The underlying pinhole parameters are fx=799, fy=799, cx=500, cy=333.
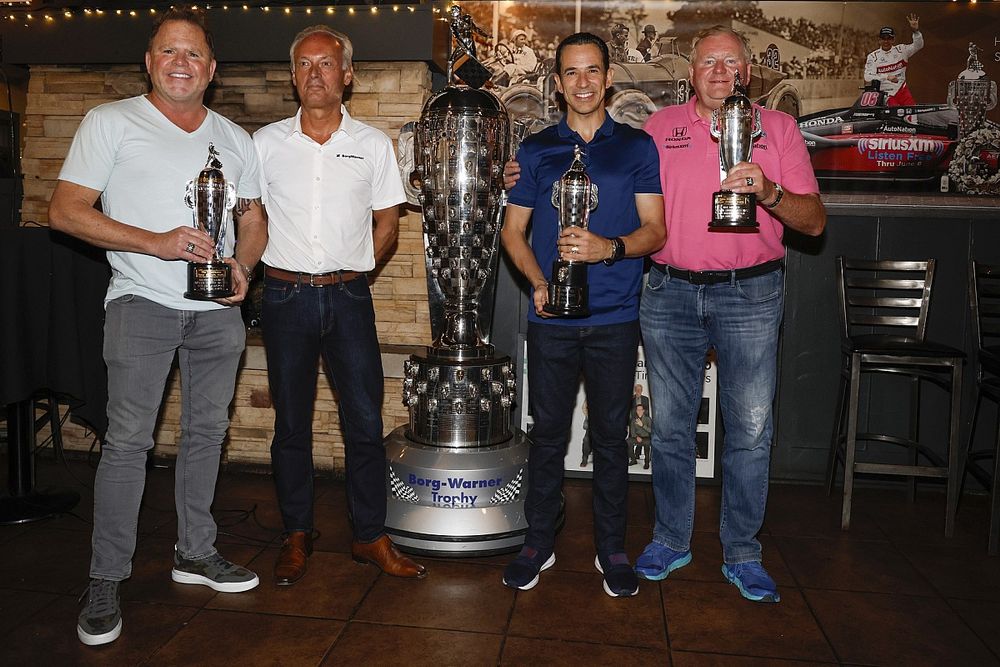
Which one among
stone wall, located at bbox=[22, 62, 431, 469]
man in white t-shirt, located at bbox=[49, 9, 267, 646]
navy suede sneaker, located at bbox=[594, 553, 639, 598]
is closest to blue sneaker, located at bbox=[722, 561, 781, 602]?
navy suede sneaker, located at bbox=[594, 553, 639, 598]

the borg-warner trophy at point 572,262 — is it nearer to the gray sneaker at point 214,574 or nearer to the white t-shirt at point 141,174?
the white t-shirt at point 141,174

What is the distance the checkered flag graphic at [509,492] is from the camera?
2.86 metres

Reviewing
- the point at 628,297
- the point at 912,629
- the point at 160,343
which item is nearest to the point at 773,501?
the point at 912,629

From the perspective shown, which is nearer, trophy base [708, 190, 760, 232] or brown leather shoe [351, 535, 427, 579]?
trophy base [708, 190, 760, 232]

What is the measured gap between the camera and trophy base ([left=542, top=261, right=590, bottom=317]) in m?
2.39

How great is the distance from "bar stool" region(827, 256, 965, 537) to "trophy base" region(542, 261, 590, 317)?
1569 mm

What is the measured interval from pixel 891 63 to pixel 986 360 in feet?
4.77

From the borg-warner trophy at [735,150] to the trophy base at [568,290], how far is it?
430mm

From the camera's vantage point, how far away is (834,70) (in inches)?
148

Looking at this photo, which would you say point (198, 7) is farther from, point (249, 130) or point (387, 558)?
point (387, 558)

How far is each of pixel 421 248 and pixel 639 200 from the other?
4.83 ft

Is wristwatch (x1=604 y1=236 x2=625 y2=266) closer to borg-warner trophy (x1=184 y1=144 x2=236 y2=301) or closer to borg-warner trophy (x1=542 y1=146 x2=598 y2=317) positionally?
borg-warner trophy (x1=542 y1=146 x2=598 y2=317)

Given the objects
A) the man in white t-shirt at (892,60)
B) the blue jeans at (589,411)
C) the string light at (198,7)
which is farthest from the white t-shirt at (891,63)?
the blue jeans at (589,411)

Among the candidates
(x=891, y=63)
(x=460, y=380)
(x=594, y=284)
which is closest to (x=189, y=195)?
(x=460, y=380)
